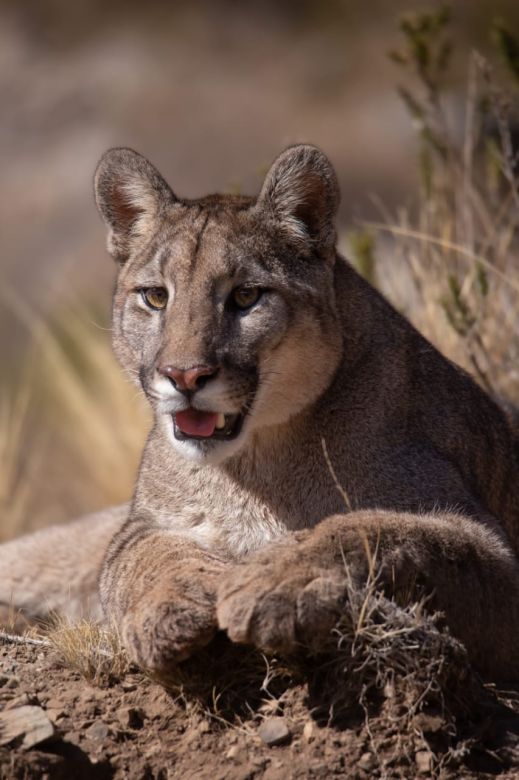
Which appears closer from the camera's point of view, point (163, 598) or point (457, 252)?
point (163, 598)

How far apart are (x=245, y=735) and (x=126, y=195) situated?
2979mm

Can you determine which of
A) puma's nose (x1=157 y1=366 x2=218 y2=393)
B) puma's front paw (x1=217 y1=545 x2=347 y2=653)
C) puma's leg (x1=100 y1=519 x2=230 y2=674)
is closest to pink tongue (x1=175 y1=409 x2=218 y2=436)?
puma's nose (x1=157 y1=366 x2=218 y2=393)

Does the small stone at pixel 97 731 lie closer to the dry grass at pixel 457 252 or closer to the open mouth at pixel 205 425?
the open mouth at pixel 205 425

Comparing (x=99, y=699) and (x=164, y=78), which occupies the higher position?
(x=164, y=78)

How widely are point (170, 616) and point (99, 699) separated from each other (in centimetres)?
57

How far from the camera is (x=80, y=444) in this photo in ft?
40.8

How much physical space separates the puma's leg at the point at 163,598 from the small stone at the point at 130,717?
0.76ft

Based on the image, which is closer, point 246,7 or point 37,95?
point 37,95

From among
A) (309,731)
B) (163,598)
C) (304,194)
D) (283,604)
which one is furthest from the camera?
(304,194)

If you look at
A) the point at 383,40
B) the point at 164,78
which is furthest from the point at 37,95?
the point at 383,40

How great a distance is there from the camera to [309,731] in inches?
181

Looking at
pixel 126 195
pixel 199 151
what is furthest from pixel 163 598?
pixel 199 151

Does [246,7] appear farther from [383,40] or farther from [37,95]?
[37,95]

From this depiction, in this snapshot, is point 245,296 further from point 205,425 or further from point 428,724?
point 428,724
